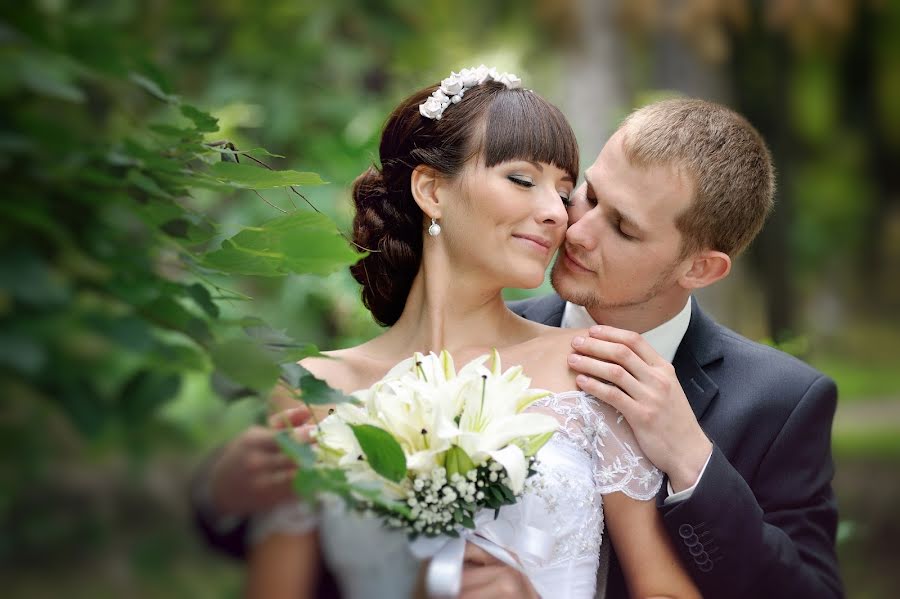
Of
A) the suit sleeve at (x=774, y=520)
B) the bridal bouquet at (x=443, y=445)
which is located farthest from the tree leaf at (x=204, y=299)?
the suit sleeve at (x=774, y=520)

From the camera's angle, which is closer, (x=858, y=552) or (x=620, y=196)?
(x=620, y=196)

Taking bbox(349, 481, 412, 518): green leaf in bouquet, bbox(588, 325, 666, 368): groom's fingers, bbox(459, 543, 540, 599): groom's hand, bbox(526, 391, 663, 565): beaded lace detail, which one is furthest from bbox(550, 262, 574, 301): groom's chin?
bbox(349, 481, 412, 518): green leaf in bouquet

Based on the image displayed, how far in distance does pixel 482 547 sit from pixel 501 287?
818 millimetres

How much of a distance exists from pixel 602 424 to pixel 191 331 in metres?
1.44

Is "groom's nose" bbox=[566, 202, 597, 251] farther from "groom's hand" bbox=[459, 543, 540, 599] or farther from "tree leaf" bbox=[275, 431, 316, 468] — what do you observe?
"tree leaf" bbox=[275, 431, 316, 468]

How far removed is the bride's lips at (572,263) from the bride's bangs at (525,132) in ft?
1.39

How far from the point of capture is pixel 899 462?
42.2 ft

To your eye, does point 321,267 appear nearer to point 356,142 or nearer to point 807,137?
point 356,142

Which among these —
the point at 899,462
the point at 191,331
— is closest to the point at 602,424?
the point at 191,331

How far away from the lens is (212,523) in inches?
69.9

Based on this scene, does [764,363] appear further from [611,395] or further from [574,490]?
[574,490]

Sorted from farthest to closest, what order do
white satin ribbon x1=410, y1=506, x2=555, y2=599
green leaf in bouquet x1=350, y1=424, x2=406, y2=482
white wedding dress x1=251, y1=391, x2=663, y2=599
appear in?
white wedding dress x1=251, y1=391, x2=663, y2=599, white satin ribbon x1=410, y1=506, x2=555, y2=599, green leaf in bouquet x1=350, y1=424, x2=406, y2=482

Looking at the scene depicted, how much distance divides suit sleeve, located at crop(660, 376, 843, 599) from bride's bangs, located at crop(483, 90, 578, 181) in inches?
37.0

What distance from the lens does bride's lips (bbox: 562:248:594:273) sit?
10.9 ft
